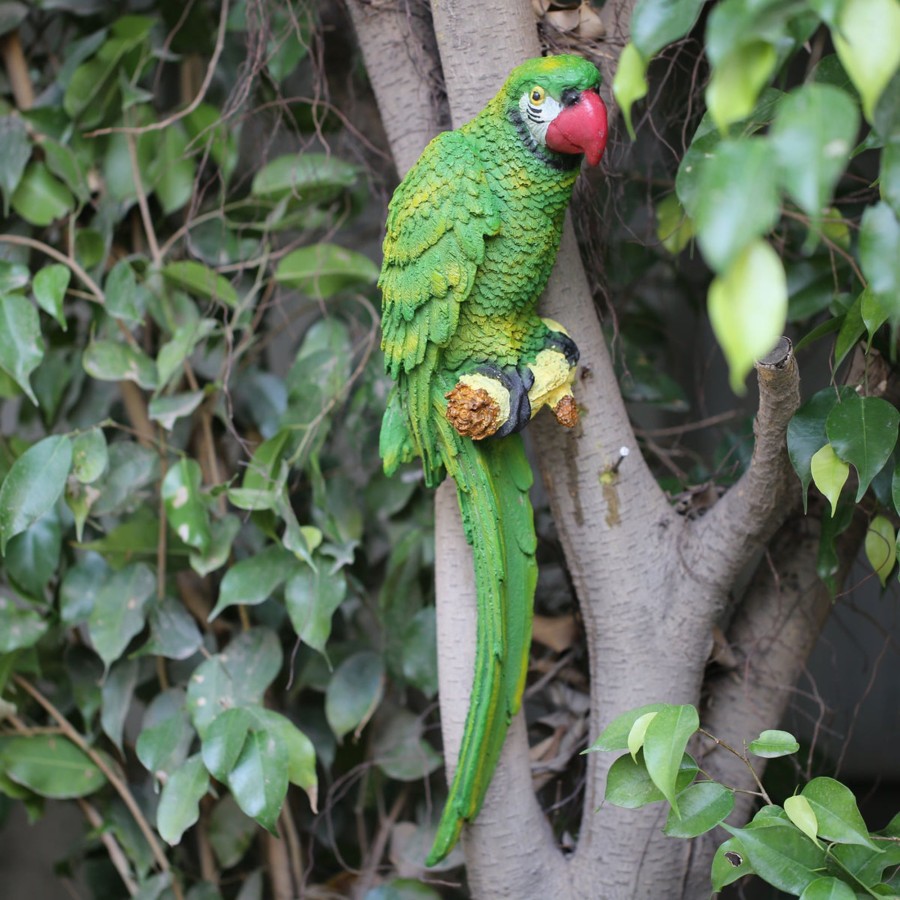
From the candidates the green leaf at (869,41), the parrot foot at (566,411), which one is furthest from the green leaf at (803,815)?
the green leaf at (869,41)

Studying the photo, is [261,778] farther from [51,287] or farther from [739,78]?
[739,78]

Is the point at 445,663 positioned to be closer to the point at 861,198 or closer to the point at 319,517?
the point at 319,517

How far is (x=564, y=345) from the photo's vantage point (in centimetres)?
85

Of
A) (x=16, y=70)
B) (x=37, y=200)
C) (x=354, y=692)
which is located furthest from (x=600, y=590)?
(x=16, y=70)

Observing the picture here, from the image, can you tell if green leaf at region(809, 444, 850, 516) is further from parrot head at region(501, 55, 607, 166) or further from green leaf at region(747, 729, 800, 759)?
parrot head at region(501, 55, 607, 166)

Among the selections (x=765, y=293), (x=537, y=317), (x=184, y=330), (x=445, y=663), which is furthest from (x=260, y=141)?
(x=765, y=293)

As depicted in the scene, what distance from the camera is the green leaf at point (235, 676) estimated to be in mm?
1069

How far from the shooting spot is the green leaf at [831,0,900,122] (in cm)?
44

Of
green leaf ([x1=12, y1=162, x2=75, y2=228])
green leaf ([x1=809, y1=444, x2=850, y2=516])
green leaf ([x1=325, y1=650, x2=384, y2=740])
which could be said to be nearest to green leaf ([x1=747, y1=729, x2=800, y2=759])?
green leaf ([x1=809, y1=444, x2=850, y2=516])

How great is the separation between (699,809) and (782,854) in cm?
6

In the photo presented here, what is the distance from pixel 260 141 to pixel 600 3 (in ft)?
1.47

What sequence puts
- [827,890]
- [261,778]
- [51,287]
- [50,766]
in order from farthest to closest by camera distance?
[50,766] → [51,287] → [261,778] → [827,890]

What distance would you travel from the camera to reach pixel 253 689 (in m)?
1.11

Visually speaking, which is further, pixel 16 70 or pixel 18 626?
pixel 16 70
